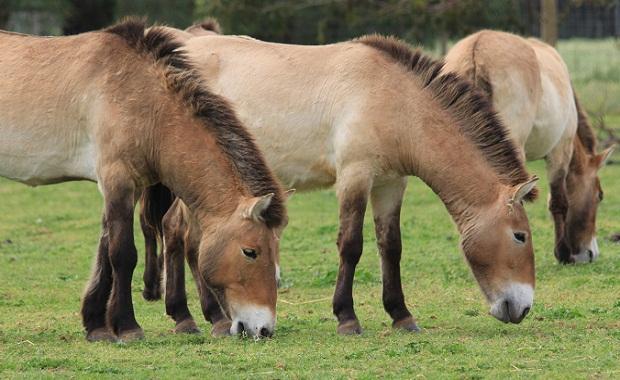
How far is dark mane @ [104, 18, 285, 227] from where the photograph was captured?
7.59 metres

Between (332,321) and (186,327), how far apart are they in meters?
1.16

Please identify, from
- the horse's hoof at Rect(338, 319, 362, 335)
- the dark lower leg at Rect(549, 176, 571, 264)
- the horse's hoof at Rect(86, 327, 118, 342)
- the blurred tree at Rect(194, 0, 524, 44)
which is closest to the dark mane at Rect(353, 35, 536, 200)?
the horse's hoof at Rect(338, 319, 362, 335)

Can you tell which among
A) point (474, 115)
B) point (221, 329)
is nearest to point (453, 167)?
point (474, 115)

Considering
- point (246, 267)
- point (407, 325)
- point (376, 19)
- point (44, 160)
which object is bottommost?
point (376, 19)

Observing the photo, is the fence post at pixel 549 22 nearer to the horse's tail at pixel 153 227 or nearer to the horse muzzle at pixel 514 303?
the horse's tail at pixel 153 227

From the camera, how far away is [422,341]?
768 centimetres

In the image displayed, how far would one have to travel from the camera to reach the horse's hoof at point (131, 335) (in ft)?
25.6

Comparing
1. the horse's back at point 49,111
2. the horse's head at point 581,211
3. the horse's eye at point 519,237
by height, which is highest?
the horse's back at point 49,111

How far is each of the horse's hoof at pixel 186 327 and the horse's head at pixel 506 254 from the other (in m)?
2.05

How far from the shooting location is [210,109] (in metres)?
7.76

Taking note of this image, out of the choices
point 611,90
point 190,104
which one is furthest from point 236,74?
point 611,90

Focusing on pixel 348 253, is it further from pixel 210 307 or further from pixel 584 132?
pixel 584 132

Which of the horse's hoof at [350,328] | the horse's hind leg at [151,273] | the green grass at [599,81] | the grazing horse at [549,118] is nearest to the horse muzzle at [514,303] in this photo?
the horse's hoof at [350,328]

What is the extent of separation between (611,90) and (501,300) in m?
18.2
